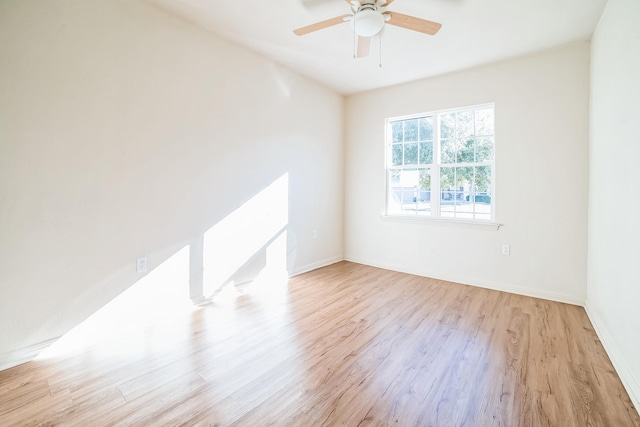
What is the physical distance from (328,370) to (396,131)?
3.60 meters

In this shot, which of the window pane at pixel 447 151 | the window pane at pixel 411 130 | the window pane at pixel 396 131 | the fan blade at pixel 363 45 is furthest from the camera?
the window pane at pixel 396 131

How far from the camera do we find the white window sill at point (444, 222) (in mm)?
3566

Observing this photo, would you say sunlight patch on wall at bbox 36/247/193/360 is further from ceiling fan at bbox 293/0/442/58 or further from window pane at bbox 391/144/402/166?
window pane at bbox 391/144/402/166

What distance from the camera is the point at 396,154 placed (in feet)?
14.6

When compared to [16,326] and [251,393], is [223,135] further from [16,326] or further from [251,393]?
[251,393]

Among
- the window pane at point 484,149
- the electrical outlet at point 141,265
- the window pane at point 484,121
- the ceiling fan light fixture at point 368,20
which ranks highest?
the ceiling fan light fixture at point 368,20

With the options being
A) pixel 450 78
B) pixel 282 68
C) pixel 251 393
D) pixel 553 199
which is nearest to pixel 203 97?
pixel 282 68

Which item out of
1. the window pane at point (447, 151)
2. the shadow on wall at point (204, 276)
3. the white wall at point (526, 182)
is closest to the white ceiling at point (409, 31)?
the white wall at point (526, 182)

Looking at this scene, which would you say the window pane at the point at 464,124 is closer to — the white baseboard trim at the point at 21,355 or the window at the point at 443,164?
the window at the point at 443,164

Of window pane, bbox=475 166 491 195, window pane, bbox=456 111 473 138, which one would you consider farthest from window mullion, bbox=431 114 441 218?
window pane, bbox=475 166 491 195

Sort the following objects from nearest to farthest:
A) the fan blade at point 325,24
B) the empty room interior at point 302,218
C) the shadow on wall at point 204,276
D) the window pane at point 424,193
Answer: the empty room interior at point 302,218 < the fan blade at point 325,24 < the shadow on wall at point 204,276 < the window pane at point 424,193

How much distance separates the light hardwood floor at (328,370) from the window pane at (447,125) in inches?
88.8

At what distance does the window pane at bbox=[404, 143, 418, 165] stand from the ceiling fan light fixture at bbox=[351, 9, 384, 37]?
Answer: 92.5 inches

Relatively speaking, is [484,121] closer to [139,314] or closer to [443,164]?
[443,164]
